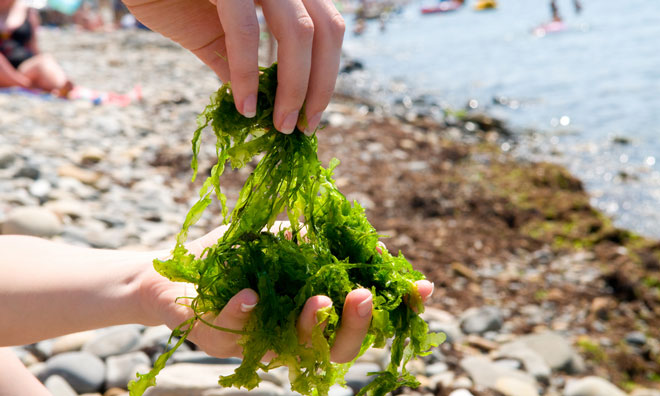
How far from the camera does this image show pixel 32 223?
15.8 feet

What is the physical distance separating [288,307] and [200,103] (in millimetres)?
9196

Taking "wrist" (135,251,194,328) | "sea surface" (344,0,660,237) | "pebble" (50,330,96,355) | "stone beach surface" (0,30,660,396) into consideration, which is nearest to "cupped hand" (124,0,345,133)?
"stone beach surface" (0,30,660,396)

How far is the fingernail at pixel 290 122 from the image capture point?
1800 millimetres

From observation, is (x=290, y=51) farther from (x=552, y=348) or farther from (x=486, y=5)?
(x=486, y=5)

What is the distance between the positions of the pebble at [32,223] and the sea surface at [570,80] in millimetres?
7296

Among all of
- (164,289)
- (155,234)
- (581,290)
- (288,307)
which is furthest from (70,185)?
(581,290)

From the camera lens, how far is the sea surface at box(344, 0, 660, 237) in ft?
32.9

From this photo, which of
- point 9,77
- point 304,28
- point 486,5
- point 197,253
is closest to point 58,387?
point 197,253

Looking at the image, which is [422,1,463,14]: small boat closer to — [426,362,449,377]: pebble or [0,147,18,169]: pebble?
[0,147,18,169]: pebble

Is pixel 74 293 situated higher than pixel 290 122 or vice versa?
pixel 290 122

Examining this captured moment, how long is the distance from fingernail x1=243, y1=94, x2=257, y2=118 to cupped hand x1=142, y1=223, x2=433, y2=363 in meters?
0.57

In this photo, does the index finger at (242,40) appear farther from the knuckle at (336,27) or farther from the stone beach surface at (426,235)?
the stone beach surface at (426,235)

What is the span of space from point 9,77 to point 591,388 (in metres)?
10.3

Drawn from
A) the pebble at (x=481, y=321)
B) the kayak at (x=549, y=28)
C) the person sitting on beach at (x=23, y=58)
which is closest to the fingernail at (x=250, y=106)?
the pebble at (x=481, y=321)
